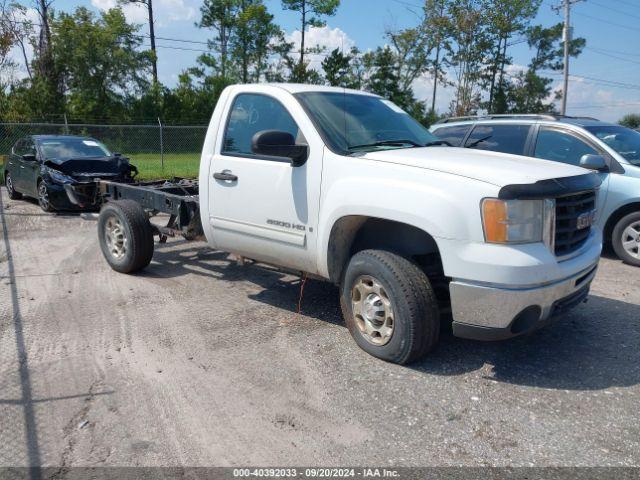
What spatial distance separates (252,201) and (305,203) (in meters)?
0.60

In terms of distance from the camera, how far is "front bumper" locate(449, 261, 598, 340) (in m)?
3.42

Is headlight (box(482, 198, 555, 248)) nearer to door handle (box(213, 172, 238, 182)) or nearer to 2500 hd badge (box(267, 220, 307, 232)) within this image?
2500 hd badge (box(267, 220, 307, 232))

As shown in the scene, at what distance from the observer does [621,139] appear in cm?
751

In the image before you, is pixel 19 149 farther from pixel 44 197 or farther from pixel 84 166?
pixel 84 166

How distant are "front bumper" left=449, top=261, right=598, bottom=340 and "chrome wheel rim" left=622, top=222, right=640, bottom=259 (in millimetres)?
4097

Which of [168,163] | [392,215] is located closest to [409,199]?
[392,215]

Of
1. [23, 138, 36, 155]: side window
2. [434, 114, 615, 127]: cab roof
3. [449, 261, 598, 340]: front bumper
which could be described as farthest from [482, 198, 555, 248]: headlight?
[23, 138, 36, 155]: side window

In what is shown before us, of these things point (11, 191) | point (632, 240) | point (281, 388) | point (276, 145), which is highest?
point (276, 145)

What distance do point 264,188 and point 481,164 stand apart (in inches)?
71.0

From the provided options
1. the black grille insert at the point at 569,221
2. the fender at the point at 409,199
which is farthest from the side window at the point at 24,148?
the black grille insert at the point at 569,221

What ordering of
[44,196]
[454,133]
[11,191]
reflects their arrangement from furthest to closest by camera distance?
[11,191] < [44,196] < [454,133]

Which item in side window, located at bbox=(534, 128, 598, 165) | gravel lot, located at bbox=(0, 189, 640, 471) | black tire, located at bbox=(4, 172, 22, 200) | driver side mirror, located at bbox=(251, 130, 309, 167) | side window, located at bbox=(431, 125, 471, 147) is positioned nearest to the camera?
gravel lot, located at bbox=(0, 189, 640, 471)

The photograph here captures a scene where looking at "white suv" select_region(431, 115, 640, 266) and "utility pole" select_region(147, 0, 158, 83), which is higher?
"utility pole" select_region(147, 0, 158, 83)

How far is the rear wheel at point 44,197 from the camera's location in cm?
1086
